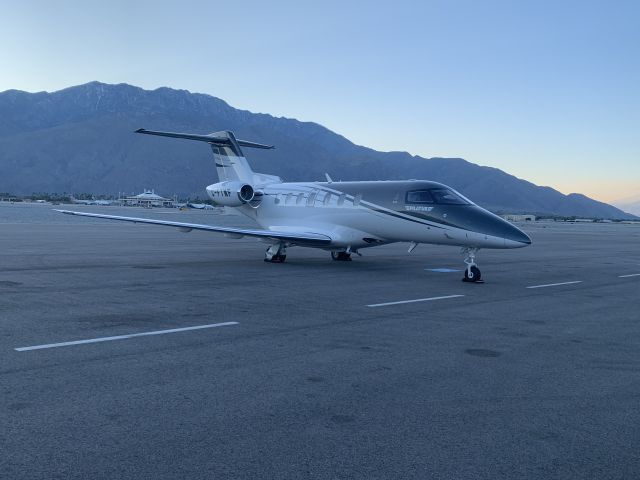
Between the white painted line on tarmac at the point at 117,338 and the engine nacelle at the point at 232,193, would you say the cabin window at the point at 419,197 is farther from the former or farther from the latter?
the white painted line on tarmac at the point at 117,338

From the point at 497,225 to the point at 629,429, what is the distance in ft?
33.9

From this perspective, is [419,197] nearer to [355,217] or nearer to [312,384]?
[355,217]

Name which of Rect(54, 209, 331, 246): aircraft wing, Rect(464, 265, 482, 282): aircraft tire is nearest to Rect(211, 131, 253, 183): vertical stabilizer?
Rect(54, 209, 331, 246): aircraft wing

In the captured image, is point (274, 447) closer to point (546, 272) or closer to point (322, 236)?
point (322, 236)

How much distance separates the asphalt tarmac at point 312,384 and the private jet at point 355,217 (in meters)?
2.91

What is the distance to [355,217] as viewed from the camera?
1808 cm

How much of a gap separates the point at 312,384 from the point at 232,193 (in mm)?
16152

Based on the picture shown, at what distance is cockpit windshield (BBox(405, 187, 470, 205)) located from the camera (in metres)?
15.9

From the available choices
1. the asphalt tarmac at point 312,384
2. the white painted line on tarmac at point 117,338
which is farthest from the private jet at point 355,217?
the white painted line on tarmac at point 117,338

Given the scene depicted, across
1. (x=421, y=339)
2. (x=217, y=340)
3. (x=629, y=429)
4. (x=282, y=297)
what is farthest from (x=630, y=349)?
(x=282, y=297)

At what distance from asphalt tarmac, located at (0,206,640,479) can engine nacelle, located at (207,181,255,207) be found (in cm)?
914

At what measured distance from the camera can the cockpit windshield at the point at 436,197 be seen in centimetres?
1595

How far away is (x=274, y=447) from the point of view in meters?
4.24

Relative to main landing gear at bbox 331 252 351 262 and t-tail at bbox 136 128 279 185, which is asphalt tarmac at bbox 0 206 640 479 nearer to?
main landing gear at bbox 331 252 351 262
